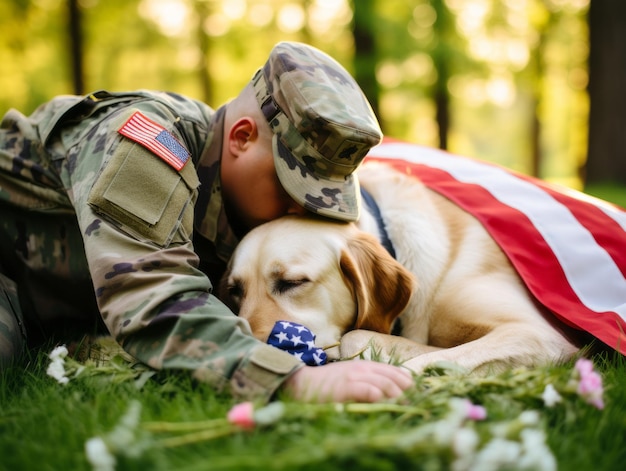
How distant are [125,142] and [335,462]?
1574mm

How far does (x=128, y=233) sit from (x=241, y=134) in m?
0.92

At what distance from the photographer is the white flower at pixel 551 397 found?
1.88 meters

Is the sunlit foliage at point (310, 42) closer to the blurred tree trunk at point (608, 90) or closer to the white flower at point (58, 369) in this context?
the blurred tree trunk at point (608, 90)

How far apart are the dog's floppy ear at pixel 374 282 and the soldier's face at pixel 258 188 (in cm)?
34

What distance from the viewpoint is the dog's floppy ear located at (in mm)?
2830

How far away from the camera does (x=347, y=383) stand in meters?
1.94

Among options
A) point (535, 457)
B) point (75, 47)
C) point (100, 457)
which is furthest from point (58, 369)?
point (75, 47)

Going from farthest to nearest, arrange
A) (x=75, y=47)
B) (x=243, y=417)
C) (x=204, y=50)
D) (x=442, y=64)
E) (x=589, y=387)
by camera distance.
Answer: (x=204, y=50), (x=442, y=64), (x=75, y=47), (x=589, y=387), (x=243, y=417)

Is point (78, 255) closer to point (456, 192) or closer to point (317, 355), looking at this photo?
point (317, 355)

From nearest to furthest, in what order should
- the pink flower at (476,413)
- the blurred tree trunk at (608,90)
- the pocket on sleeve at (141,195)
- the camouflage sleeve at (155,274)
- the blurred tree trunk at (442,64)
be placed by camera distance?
the pink flower at (476,413), the camouflage sleeve at (155,274), the pocket on sleeve at (141,195), the blurred tree trunk at (608,90), the blurred tree trunk at (442,64)

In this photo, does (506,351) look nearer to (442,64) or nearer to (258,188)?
(258,188)

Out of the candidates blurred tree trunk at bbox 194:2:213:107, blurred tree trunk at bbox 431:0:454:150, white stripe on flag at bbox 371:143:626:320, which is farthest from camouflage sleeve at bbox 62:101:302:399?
blurred tree trunk at bbox 194:2:213:107

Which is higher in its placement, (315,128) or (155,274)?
(315,128)

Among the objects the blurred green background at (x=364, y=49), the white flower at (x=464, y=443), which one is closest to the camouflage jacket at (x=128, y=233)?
the white flower at (x=464, y=443)
